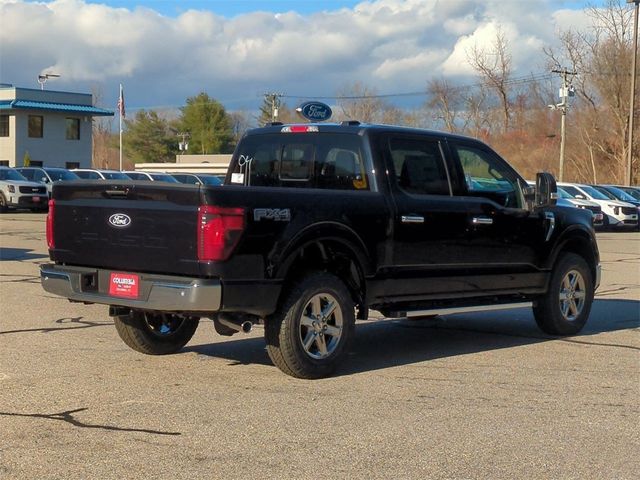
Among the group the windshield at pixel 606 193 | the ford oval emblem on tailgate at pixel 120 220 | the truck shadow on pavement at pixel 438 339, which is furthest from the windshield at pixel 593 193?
the ford oval emblem on tailgate at pixel 120 220

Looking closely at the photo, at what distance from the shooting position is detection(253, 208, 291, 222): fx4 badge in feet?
23.3

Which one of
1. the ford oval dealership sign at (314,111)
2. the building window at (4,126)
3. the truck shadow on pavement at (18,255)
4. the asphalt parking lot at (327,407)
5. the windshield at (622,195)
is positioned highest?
the building window at (4,126)

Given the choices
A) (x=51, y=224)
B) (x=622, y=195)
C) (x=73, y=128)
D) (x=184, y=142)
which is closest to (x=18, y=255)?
(x=51, y=224)

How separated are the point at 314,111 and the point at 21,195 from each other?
21694 millimetres

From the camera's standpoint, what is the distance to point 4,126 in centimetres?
6016

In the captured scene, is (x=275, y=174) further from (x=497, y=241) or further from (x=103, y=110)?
(x=103, y=110)

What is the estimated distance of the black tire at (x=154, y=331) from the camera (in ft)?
27.7

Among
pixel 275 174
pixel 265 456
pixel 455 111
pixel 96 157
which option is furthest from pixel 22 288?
pixel 96 157

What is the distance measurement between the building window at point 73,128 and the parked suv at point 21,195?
94.2ft

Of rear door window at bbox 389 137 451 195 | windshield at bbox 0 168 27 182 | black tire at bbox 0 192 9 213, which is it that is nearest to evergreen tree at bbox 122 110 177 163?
windshield at bbox 0 168 27 182

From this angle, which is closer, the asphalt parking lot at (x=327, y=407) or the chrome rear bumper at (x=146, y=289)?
the asphalt parking lot at (x=327, y=407)

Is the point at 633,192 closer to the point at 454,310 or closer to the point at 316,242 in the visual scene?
the point at 454,310

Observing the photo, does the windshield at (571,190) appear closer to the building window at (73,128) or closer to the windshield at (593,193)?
the windshield at (593,193)

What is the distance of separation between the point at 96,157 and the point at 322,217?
3955 inches
